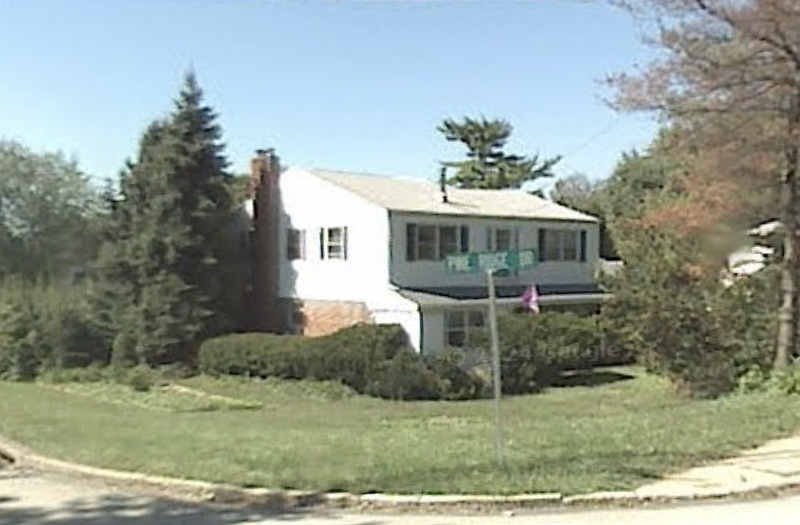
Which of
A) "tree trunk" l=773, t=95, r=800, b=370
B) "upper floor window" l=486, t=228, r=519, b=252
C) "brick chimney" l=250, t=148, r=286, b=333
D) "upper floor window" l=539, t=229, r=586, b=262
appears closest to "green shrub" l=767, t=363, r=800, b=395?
"tree trunk" l=773, t=95, r=800, b=370

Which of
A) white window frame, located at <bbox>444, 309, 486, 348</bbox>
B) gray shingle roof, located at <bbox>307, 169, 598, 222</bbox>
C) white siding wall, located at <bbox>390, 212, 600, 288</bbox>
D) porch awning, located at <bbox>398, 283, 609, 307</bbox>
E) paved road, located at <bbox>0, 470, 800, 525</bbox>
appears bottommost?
paved road, located at <bbox>0, 470, 800, 525</bbox>

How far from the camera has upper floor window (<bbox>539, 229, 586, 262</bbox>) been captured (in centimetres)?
4256

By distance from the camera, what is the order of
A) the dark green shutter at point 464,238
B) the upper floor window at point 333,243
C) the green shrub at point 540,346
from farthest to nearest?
the dark green shutter at point 464,238 → the upper floor window at point 333,243 → the green shrub at point 540,346

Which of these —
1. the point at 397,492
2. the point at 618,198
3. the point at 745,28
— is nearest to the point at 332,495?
the point at 397,492

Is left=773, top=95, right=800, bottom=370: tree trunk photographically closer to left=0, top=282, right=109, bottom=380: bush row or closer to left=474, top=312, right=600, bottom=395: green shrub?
left=474, top=312, right=600, bottom=395: green shrub

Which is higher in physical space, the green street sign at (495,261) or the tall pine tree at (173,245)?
the tall pine tree at (173,245)

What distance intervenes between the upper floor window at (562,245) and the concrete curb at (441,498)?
32354mm

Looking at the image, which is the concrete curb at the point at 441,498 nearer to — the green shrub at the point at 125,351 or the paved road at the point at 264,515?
the paved road at the point at 264,515

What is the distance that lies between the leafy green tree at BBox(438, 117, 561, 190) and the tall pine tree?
29637mm

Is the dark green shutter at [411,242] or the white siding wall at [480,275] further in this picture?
the dark green shutter at [411,242]

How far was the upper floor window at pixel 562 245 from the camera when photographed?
42.6 metres

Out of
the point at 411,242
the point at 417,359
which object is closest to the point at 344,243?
the point at 411,242

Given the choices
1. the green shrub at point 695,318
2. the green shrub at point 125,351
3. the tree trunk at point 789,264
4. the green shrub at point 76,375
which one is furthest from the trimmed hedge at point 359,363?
the tree trunk at point 789,264

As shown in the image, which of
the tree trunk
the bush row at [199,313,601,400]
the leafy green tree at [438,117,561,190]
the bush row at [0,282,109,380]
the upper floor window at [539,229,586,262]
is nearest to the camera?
the tree trunk
